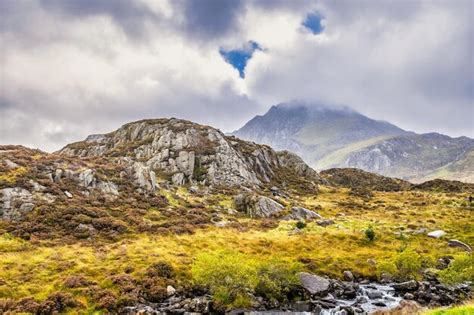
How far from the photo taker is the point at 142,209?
69.1 meters

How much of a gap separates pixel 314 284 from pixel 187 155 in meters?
73.7

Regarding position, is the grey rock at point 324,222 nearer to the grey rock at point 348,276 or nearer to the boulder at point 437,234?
the boulder at point 437,234

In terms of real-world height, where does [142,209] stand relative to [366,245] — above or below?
above

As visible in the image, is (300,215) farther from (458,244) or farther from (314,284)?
(314,284)

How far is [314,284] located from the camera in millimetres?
40969

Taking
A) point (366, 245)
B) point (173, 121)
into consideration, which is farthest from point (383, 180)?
point (366, 245)

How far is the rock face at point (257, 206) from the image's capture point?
260ft

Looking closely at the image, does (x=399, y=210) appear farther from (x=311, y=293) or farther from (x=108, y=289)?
(x=108, y=289)

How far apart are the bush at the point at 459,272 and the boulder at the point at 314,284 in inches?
527

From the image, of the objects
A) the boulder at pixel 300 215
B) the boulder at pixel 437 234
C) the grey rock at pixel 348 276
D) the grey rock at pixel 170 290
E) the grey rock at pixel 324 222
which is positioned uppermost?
the boulder at pixel 300 215

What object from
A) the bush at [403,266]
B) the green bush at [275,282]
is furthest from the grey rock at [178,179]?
the bush at [403,266]

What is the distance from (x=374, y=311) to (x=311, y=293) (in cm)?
701

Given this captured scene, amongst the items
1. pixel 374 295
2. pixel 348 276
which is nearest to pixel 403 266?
pixel 348 276

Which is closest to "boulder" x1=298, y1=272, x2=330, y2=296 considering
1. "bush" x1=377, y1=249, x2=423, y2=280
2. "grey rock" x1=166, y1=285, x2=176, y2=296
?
"bush" x1=377, y1=249, x2=423, y2=280
